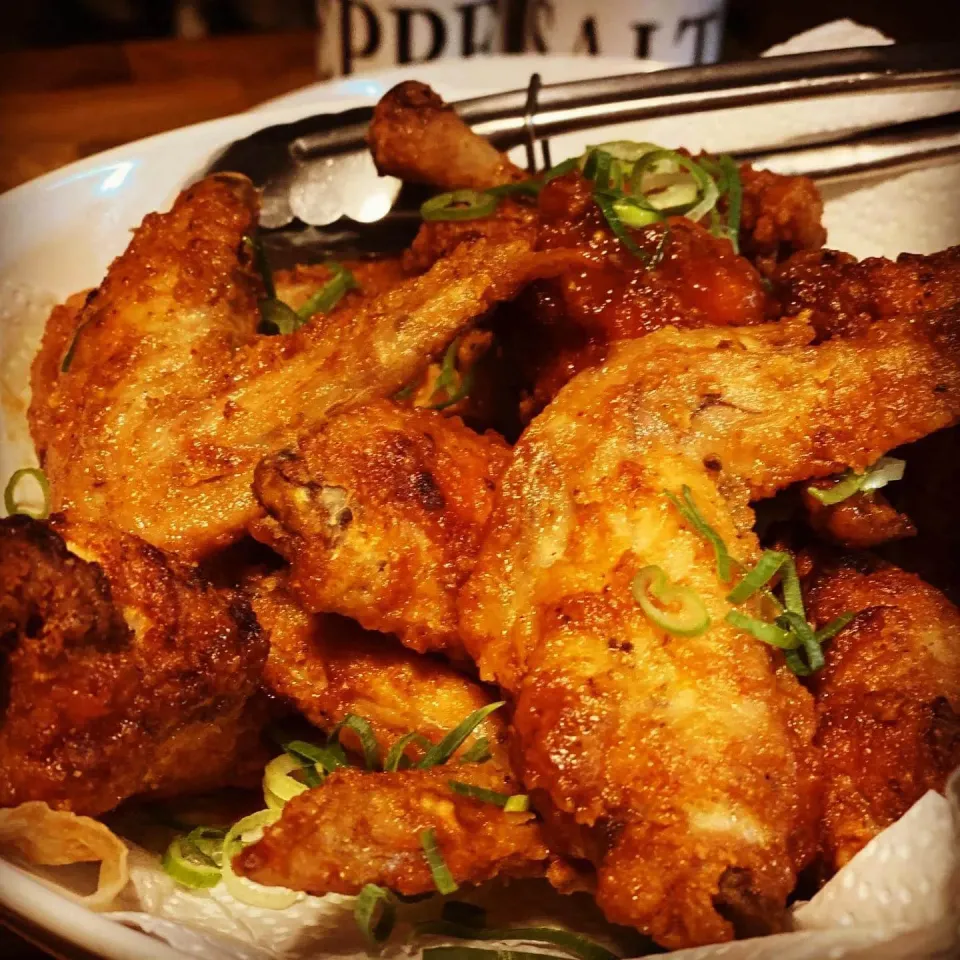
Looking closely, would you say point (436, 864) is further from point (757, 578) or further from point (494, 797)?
point (757, 578)

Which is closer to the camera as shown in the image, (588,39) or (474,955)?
(474,955)

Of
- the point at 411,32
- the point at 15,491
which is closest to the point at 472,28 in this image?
the point at 411,32

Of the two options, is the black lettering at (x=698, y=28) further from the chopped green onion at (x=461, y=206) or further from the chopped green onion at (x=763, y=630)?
the chopped green onion at (x=763, y=630)

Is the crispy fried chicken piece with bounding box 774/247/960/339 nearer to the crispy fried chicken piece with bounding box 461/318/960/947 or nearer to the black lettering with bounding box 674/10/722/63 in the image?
the crispy fried chicken piece with bounding box 461/318/960/947

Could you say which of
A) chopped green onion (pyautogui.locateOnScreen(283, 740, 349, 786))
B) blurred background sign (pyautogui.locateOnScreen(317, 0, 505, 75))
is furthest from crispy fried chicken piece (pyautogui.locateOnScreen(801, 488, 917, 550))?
blurred background sign (pyautogui.locateOnScreen(317, 0, 505, 75))

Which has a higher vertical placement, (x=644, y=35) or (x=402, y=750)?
(x=644, y=35)
